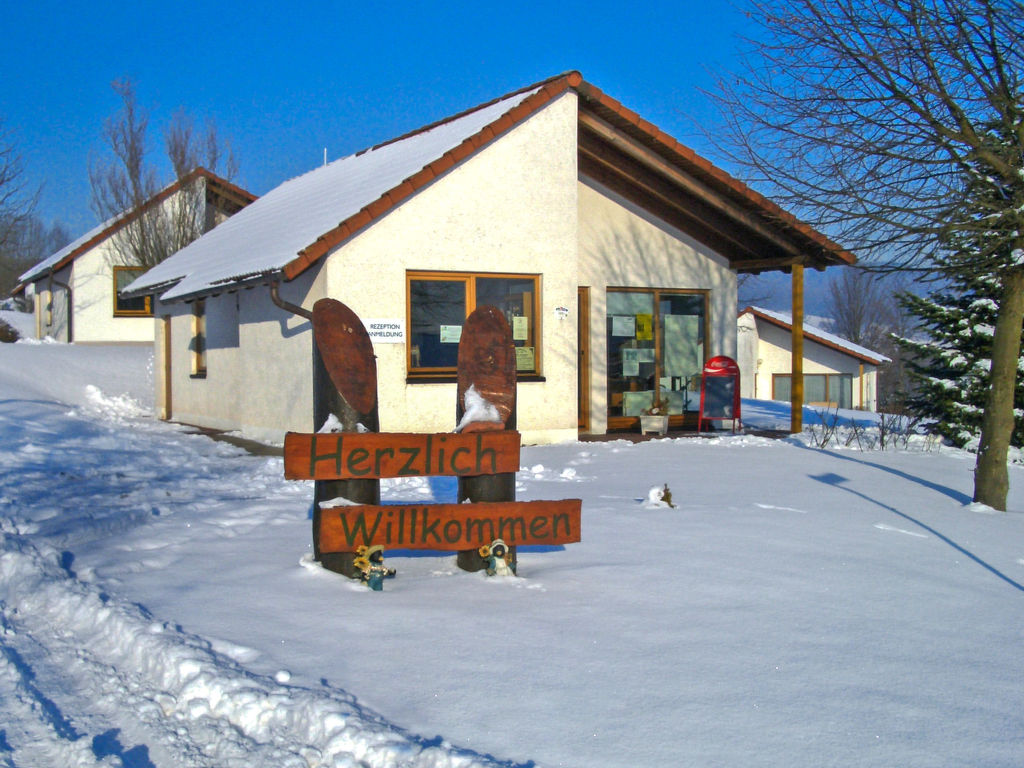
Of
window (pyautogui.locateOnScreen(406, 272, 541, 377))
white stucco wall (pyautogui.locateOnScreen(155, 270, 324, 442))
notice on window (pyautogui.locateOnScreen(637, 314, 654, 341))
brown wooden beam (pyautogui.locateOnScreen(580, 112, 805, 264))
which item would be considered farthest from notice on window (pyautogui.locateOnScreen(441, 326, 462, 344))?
notice on window (pyautogui.locateOnScreen(637, 314, 654, 341))

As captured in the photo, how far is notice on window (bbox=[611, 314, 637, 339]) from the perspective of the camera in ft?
51.6

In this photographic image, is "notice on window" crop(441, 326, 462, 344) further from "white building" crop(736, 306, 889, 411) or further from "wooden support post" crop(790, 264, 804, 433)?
"white building" crop(736, 306, 889, 411)

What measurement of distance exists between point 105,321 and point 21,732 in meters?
31.8

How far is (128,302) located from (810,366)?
28338 millimetres

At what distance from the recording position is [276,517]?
7.98m

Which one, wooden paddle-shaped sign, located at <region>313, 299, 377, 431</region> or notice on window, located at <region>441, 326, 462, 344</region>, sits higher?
notice on window, located at <region>441, 326, 462, 344</region>

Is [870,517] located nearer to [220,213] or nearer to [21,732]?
[21,732]

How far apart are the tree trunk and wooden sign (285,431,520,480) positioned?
5.47 meters

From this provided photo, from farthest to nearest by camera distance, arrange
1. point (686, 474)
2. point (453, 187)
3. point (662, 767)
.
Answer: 1. point (453, 187)
2. point (686, 474)
3. point (662, 767)

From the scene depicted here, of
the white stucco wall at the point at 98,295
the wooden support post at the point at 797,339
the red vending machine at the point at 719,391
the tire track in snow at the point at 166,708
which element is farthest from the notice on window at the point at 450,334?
the white stucco wall at the point at 98,295

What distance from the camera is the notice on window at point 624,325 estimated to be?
15.7 m

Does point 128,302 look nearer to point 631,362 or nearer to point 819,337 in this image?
point 631,362

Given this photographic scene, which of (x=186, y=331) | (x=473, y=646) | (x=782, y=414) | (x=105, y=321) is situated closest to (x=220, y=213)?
(x=105, y=321)

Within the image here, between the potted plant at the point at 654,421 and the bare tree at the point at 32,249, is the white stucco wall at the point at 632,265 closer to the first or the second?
the potted plant at the point at 654,421
